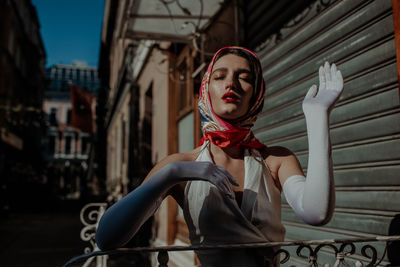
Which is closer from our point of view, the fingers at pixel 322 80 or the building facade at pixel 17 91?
the fingers at pixel 322 80

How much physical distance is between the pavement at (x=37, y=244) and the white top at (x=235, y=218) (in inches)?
149

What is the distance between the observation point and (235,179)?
1.42m

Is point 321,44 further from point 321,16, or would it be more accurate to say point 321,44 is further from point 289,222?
point 289,222

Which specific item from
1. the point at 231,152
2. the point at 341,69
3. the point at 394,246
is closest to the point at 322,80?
the point at 231,152

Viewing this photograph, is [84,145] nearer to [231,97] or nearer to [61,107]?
[61,107]

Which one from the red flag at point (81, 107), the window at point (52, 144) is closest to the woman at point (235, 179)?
the red flag at point (81, 107)

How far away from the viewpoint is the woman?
1.30 m

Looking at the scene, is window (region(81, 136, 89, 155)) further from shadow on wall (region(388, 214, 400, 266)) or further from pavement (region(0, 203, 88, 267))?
shadow on wall (region(388, 214, 400, 266))

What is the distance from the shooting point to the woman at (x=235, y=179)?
4.25ft

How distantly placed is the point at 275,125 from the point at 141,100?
24.7 ft

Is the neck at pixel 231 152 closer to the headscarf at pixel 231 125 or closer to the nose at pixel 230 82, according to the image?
the headscarf at pixel 231 125

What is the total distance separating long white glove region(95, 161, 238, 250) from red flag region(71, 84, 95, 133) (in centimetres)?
1398

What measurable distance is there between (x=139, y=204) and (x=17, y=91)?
28.7 meters

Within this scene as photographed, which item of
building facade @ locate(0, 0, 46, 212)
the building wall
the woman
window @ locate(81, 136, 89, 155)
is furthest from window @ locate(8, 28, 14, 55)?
the woman
